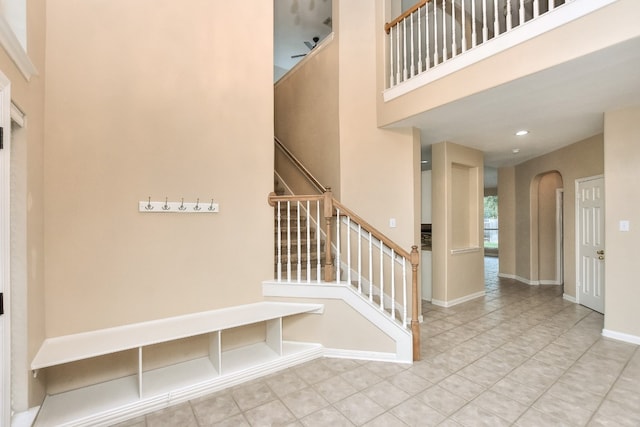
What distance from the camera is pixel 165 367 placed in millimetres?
2576

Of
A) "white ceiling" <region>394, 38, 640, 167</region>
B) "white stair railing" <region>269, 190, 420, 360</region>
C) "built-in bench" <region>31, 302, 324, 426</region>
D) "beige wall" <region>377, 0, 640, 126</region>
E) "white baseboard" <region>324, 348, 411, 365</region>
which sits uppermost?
"beige wall" <region>377, 0, 640, 126</region>

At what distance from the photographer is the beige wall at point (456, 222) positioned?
184 inches

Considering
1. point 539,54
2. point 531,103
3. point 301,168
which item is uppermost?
point 539,54

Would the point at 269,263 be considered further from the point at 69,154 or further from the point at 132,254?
the point at 69,154

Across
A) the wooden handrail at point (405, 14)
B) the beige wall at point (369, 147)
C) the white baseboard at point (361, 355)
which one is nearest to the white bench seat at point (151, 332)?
the white baseboard at point (361, 355)

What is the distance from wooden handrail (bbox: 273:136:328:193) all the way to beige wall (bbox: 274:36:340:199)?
0.12m

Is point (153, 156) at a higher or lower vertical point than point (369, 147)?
lower

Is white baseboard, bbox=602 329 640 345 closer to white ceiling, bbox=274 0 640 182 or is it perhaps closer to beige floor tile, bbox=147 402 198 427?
white ceiling, bbox=274 0 640 182

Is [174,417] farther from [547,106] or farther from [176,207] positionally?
[547,106]

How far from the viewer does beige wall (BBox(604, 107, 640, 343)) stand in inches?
129

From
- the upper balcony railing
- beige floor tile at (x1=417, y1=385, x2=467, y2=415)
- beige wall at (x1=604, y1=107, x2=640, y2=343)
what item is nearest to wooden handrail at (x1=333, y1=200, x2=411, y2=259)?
beige floor tile at (x1=417, y1=385, x2=467, y2=415)

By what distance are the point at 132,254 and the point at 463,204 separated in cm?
490

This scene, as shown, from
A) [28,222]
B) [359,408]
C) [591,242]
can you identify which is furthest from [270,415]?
[591,242]

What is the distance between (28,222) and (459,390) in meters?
3.23
